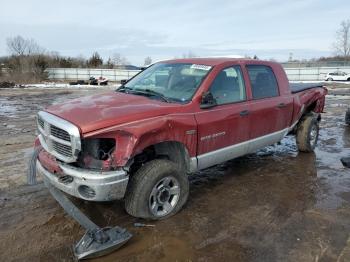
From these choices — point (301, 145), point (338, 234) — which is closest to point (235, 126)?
point (338, 234)

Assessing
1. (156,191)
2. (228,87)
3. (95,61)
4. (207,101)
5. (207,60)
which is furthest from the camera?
(95,61)

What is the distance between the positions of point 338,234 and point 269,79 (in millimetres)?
2892

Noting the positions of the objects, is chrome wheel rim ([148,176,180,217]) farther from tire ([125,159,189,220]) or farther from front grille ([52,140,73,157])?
front grille ([52,140,73,157])

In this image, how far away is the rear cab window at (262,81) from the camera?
18.3 ft

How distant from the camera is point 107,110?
399 cm

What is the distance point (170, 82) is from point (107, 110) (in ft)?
4.34

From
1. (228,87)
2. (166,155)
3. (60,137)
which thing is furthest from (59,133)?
(228,87)

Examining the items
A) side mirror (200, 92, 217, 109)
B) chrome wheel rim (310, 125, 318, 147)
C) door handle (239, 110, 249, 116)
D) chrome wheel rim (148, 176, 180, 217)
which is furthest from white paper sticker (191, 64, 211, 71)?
chrome wheel rim (310, 125, 318, 147)

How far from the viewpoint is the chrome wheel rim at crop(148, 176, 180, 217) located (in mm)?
4136

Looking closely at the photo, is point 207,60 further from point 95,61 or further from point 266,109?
point 95,61

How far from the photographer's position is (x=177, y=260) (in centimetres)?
345

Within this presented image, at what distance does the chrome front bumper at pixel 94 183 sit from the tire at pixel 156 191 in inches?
7.8

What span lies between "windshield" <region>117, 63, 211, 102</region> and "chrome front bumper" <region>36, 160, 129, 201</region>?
1.33m

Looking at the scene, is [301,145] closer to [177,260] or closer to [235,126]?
[235,126]
